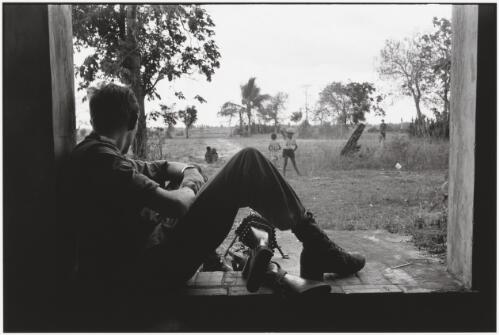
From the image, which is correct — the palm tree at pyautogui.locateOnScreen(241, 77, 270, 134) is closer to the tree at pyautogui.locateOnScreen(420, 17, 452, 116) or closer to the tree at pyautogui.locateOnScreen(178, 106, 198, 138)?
the tree at pyautogui.locateOnScreen(420, 17, 452, 116)

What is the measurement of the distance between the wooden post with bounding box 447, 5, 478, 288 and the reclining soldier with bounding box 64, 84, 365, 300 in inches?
34.1

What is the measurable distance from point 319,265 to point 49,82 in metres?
1.50

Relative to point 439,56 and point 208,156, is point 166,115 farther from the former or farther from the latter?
point 439,56

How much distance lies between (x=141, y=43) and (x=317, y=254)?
19.9 ft

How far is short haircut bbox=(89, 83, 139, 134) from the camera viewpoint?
1995 mm

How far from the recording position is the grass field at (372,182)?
→ 530 cm

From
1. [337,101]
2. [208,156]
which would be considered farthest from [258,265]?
[337,101]

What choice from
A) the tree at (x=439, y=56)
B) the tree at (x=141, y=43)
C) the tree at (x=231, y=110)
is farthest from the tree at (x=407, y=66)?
the tree at (x=141, y=43)

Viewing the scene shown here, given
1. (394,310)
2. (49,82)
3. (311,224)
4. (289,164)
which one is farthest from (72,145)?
(289,164)

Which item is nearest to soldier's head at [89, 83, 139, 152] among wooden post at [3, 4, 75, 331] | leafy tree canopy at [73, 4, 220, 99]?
wooden post at [3, 4, 75, 331]

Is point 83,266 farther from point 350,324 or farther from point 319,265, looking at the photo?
point 350,324

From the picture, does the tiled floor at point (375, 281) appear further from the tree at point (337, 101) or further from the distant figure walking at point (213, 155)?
the tree at point (337, 101)

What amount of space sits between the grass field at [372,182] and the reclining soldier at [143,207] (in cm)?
111

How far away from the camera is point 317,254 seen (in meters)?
2.16
